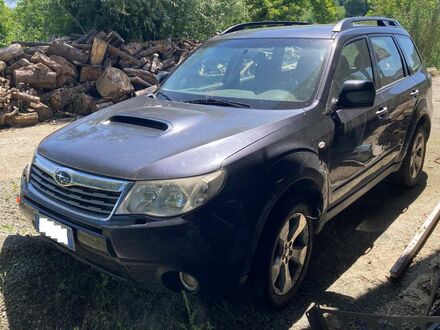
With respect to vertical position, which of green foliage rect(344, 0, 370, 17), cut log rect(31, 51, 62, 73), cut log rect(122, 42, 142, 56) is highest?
cut log rect(122, 42, 142, 56)

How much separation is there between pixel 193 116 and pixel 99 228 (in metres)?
1.02

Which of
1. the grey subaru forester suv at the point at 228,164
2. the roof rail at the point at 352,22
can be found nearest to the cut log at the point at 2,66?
the grey subaru forester suv at the point at 228,164

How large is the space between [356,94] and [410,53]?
2171mm

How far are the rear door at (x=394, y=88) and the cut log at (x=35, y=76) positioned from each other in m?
6.48

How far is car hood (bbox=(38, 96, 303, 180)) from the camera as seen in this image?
7.94 ft

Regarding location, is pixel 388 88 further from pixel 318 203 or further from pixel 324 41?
pixel 318 203

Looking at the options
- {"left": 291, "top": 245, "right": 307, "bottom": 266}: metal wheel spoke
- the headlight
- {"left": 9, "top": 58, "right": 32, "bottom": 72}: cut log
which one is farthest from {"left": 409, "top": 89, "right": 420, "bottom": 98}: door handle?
{"left": 9, "top": 58, "right": 32, "bottom": 72}: cut log

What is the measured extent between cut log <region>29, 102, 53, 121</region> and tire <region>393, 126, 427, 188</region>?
6.44 m

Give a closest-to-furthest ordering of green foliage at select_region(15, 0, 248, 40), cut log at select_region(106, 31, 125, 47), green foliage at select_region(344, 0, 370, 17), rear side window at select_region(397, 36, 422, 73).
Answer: rear side window at select_region(397, 36, 422, 73), cut log at select_region(106, 31, 125, 47), green foliage at select_region(15, 0, 248, 40), green foliage at select_region(344, 0, 370, 17)

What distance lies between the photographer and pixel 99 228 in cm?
239

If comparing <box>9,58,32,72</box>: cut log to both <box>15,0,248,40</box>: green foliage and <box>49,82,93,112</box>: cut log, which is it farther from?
<box>15,0,248,40</box>: green foliage

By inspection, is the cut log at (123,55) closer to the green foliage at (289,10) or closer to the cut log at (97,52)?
the cut log at (97,52)

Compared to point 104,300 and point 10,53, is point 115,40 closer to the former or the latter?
point 10,53

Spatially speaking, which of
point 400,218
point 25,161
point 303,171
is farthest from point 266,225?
point 25,161
